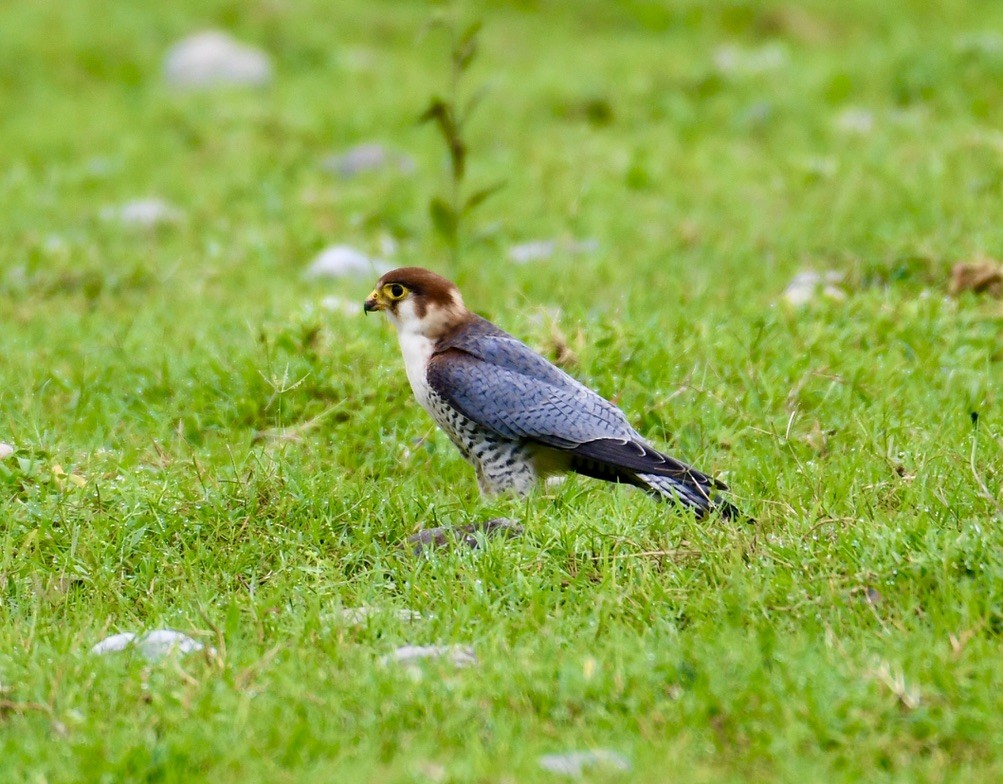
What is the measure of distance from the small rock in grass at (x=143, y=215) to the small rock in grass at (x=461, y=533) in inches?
209

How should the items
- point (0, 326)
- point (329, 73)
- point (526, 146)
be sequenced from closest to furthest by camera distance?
point (0, 326) < point (526, 146) < point (329, 73)

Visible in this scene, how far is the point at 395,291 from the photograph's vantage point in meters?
5.97

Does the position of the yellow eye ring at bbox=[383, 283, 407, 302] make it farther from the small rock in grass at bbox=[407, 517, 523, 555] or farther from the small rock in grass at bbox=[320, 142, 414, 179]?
the small rock in grass at bbox=[320, 142, 414, 179]

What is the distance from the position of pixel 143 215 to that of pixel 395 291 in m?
4.41

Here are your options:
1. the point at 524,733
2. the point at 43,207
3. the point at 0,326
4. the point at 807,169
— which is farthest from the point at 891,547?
the point at 43,207

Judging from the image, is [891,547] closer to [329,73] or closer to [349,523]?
[349,523]

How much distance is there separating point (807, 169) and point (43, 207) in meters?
5.16

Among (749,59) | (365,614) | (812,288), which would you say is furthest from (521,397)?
(749,59)

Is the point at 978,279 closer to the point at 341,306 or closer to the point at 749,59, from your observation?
the point at 341,306

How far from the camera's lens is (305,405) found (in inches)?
247

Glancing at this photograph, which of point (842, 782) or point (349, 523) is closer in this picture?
point (842, 782)

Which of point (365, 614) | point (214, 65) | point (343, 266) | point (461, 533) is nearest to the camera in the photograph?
point (365, 614)

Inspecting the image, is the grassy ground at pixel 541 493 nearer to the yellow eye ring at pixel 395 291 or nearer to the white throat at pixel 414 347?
the white throat at pixel 414 347

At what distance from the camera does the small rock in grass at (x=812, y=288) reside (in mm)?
7223
